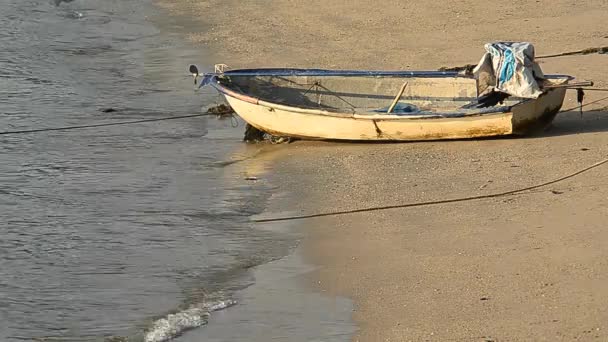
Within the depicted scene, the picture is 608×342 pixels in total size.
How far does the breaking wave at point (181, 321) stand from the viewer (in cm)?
784

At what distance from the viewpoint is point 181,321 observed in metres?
8.04

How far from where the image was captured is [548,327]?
7230 mm

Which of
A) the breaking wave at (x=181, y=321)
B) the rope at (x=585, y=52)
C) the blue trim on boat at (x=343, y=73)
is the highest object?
the blue trim on boat at (x=343, y=73)

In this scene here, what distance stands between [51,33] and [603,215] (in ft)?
49.0

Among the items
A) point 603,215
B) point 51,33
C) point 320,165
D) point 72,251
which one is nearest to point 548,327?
point 603,215

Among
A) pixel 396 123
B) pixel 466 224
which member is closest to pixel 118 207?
pixel 396 123

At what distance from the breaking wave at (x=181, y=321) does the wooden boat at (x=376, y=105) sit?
14.1ft

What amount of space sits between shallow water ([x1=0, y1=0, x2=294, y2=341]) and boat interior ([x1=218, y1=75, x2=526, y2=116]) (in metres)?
0.70

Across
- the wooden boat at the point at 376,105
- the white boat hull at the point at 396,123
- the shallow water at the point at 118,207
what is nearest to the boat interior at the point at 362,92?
the wooden boat at the point at 376,105

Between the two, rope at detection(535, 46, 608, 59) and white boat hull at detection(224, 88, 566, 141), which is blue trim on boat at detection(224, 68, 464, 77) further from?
rope at detection(535, 46, 608, 59)

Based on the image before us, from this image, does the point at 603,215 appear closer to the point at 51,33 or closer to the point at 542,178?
the point at 542,178

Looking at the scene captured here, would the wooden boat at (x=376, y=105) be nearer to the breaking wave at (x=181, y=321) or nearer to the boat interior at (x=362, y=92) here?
the boat interior at (x=362, y=92)

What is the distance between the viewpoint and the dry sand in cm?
759

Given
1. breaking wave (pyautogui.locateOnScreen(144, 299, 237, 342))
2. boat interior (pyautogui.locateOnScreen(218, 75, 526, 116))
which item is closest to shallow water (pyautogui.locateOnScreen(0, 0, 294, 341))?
breaking wave (pyautogui.locateOnScreen(144, 299, 237, 342))
